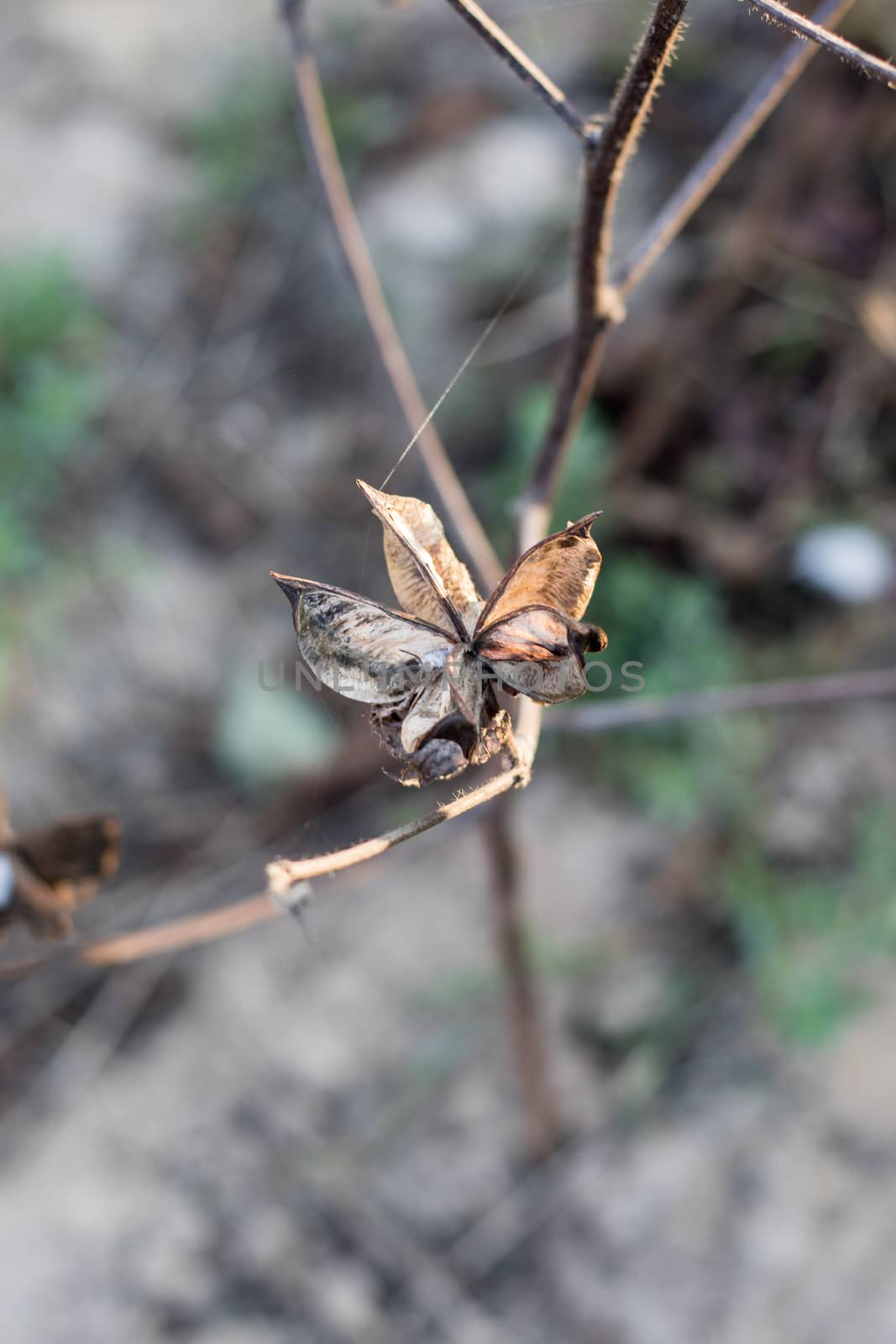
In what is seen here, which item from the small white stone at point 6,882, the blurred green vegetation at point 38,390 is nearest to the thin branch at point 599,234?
the small white stone at point 6,882

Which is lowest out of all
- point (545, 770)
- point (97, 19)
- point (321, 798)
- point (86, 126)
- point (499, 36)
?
point (545, 770)

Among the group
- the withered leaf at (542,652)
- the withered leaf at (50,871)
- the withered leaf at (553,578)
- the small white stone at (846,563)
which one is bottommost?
the small white stone at (846,563)

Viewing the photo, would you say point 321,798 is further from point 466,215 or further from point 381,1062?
point 466,215

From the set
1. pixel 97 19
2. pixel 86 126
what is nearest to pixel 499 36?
pixel 86 126

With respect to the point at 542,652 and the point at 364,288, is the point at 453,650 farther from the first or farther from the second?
the point at 364,288

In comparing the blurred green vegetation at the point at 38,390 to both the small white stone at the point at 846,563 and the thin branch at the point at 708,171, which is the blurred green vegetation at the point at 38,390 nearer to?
the small white stone at the point at 846,563

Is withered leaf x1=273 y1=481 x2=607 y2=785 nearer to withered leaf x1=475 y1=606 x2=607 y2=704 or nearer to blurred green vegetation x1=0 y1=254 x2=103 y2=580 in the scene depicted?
withered leaf x1=475 y1=606 x2=607 y2=704
